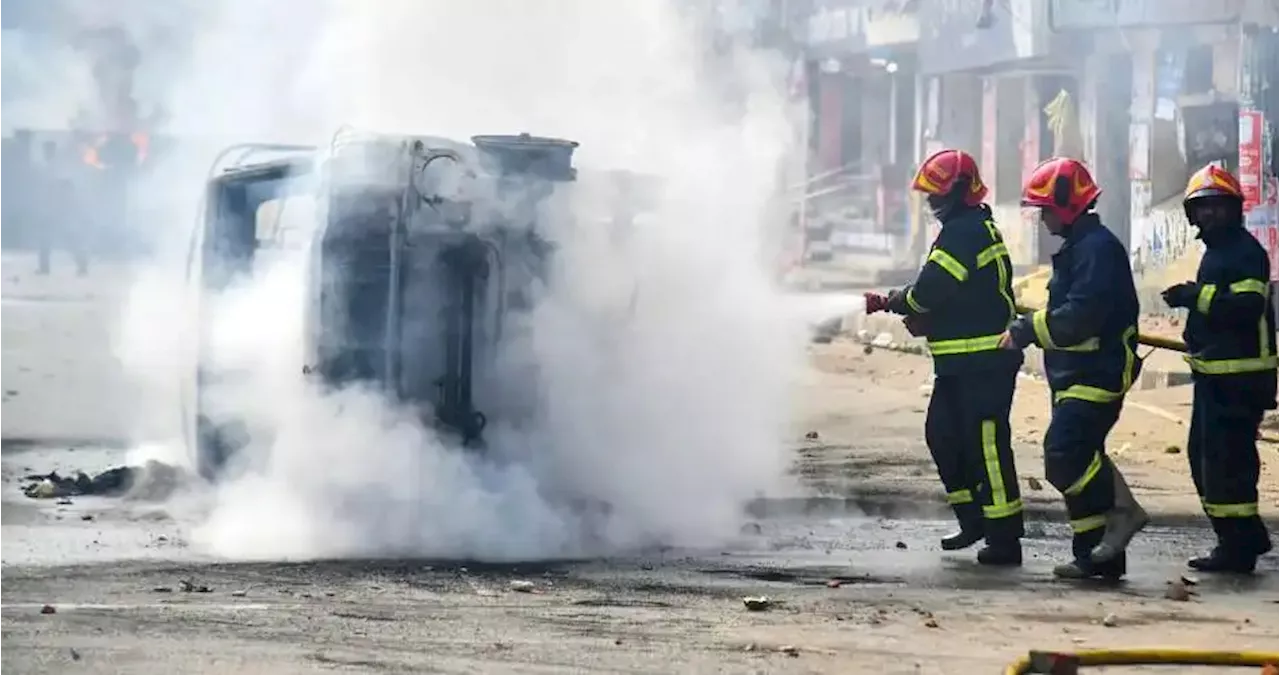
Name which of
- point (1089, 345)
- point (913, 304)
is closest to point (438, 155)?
point (913, 304)

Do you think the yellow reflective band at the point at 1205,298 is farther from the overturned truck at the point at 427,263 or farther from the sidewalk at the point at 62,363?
the sidewalk at the point at 62,363

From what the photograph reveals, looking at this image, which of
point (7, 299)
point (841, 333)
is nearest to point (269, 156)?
point (841, 333)

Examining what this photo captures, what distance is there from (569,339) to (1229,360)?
8.34 feet

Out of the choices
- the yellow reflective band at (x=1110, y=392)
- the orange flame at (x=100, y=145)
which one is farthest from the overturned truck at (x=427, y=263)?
the orange flame at (x=100, y=145)

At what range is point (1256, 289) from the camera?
296 inches

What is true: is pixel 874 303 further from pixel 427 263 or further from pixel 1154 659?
pixel 1154 659

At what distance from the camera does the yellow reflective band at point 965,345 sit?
7.83 m

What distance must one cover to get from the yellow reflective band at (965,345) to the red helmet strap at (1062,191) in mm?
575

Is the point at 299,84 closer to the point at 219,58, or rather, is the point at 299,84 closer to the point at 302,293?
the point at 219,58

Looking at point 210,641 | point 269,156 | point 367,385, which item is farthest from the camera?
point 269,156

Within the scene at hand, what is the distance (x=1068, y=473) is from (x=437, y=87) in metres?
5.62

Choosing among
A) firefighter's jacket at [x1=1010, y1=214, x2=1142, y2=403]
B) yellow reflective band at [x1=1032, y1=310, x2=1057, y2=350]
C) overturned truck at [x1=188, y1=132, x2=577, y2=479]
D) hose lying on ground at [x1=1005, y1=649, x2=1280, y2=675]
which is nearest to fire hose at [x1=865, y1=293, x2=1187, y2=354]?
firefighter's jacket at [x1=1010, y1=214, x2=1142, y2=403]

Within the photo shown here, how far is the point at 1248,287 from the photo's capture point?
24.6 ft

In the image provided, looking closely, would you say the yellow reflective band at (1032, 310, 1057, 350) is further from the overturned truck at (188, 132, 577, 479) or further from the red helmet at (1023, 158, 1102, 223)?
the overturned truck at (188, 132, 577, 479)
